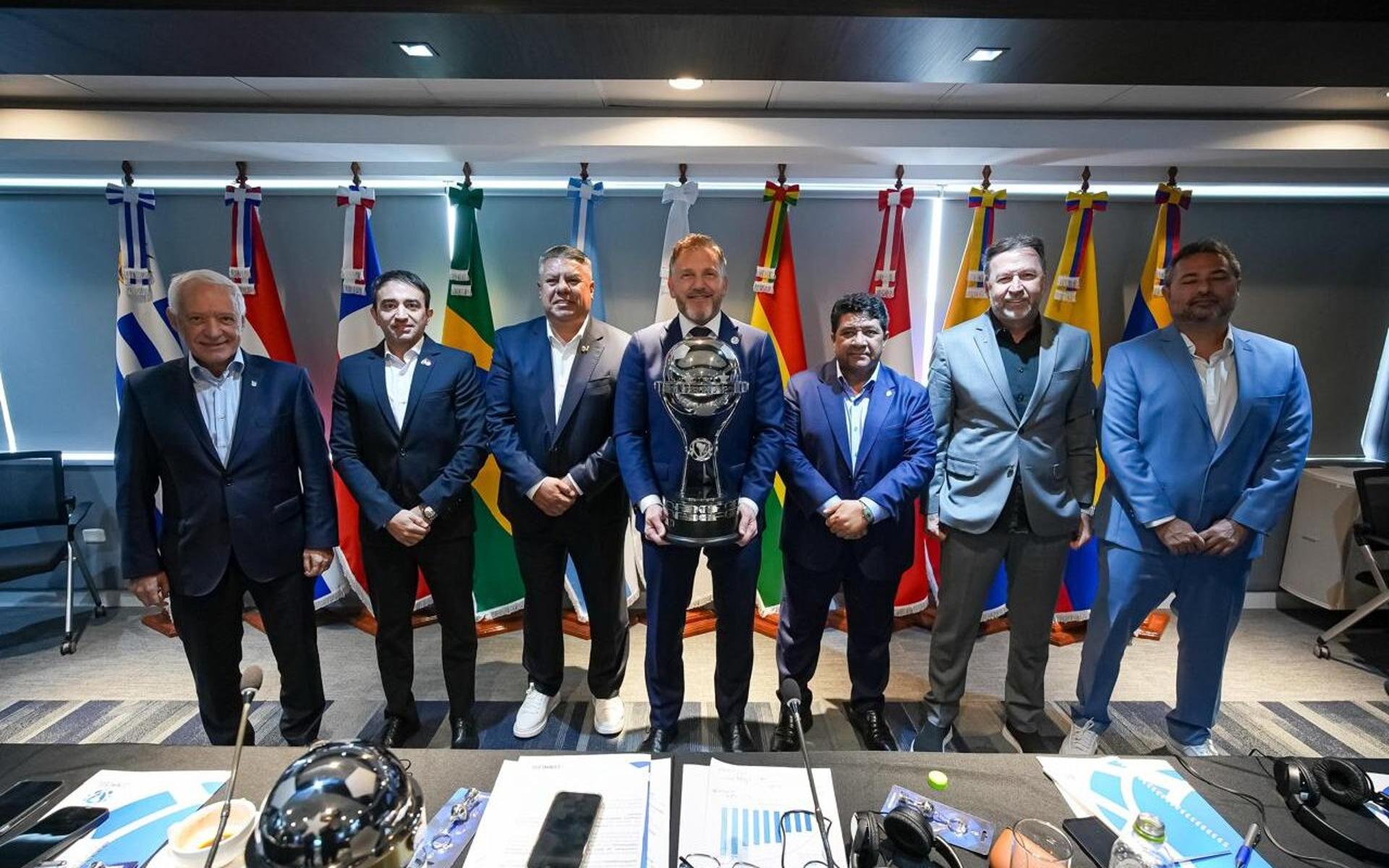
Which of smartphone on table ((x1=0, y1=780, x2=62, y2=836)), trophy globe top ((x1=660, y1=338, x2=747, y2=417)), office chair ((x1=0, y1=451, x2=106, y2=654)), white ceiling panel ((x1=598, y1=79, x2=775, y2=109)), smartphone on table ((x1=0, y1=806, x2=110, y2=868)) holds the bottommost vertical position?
office chair ((x1=0, y1=451, x2=106, y2=654))

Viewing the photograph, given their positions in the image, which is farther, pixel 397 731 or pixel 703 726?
pixel 703 726

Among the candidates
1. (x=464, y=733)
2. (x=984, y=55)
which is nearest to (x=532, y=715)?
(x=464, y=733)

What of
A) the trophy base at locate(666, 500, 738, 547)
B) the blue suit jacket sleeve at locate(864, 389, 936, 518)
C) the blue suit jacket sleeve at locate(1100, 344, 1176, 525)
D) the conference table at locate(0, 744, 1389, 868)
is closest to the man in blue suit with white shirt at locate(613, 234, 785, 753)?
the trophy base at locate(666, 500, 738, 547)

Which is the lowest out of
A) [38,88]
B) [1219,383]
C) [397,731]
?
[397,731]

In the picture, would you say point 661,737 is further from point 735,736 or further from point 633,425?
point 633,425

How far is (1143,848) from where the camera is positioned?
0.96 meters

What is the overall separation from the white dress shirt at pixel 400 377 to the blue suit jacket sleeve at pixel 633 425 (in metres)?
0.80

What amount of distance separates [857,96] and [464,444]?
7.86 ft

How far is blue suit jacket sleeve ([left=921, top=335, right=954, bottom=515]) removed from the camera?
229 centimetres

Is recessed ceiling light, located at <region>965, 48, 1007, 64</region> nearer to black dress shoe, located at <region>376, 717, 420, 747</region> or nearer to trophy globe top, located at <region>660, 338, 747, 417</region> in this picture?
trophy globe top, located at <region>660, 338, 747, 417</region>

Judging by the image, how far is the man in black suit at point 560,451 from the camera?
7.50 ft

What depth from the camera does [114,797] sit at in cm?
111

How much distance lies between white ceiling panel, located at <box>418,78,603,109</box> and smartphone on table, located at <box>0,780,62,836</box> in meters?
2.67

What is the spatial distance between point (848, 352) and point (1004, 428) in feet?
2.03
